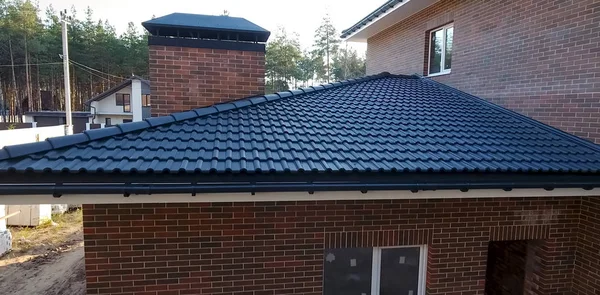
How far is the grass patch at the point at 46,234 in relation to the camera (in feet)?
33.4

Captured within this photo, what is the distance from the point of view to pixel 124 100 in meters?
30.8

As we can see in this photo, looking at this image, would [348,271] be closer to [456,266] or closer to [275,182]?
[456,266]

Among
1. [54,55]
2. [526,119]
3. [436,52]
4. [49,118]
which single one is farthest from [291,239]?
[54,55]

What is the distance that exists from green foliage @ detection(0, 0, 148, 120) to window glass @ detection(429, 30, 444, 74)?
118 feet

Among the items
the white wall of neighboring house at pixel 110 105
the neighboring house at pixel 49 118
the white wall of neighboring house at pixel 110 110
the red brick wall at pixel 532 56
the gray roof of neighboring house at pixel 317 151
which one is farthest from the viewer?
the white wall of neighboring house at pixel 110 105

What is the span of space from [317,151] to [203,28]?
3058 millimetres

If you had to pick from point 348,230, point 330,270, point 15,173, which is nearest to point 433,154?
point 348,230

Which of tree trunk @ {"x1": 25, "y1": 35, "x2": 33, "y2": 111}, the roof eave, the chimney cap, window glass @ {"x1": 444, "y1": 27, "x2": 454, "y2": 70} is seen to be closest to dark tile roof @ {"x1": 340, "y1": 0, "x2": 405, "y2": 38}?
window glass @ {"x1": 444, "y1": 27, "x2": 454, "y2": 70}

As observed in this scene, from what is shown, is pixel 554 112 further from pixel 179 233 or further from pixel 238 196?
pixel 179 233

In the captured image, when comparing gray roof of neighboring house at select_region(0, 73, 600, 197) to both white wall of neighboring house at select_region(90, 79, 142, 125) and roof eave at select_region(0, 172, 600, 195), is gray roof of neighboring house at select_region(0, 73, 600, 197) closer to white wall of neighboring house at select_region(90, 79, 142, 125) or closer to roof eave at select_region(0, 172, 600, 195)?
roof eave at select_region(0, 172, 600, 195)

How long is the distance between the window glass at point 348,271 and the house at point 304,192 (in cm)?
2

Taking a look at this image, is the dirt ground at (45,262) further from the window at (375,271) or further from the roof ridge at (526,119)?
the roof ridge at (526,119)

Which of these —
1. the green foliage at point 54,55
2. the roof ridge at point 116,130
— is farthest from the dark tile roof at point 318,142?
the green foliage at point 54,55

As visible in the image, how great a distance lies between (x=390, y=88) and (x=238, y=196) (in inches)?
178
